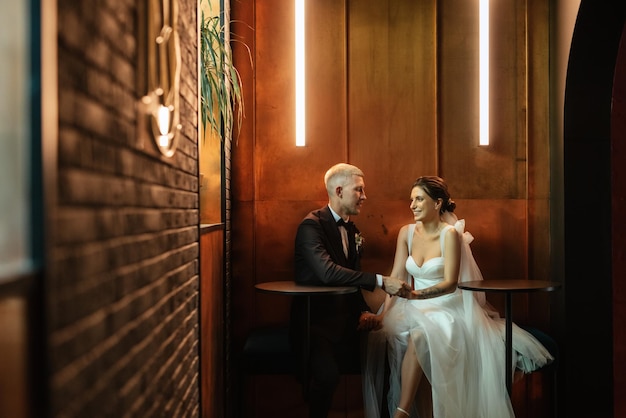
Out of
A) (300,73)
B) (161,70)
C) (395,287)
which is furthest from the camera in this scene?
(300,73)

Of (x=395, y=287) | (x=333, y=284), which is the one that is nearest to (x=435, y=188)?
(x=395, y=287)

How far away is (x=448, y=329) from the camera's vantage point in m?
3.54

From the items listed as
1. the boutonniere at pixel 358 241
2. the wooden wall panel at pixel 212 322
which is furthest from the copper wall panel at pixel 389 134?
the wooden wall panel at pixel 212 322

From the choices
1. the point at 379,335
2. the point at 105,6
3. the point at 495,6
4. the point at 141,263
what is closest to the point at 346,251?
the point at 379,335

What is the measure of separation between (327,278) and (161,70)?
2.01 metres

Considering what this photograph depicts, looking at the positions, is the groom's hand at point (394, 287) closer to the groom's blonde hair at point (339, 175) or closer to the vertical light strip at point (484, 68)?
the groom's blonde hair at point (339, 175)

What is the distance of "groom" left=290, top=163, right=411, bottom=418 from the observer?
135 inches

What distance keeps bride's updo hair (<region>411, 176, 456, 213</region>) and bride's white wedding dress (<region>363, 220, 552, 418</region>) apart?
0.19m

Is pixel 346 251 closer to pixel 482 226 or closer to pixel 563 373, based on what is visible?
pixel 482 226

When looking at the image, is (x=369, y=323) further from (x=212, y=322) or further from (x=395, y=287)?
(x=212, y=322)

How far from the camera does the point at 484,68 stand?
4207mm

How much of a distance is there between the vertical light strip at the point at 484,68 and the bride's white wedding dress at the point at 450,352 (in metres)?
0.79

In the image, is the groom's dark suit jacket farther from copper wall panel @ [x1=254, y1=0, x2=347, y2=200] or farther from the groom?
copper wall panel @ [x1=254, y1=0, x2=347, y2=200]

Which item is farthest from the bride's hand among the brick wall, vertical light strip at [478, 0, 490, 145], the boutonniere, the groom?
the brick wall
